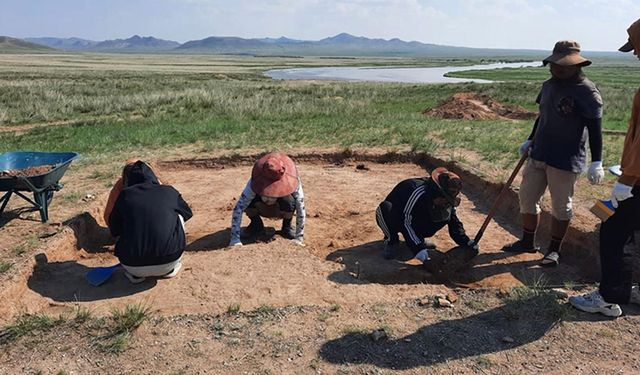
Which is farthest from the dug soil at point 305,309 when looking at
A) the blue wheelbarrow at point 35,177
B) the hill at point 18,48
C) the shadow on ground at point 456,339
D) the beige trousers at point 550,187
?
the hill at point 18,48

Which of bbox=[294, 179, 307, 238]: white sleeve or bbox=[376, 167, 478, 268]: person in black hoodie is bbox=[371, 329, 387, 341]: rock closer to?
bbox=[376, 167, 478, 268]: person in black hoodie

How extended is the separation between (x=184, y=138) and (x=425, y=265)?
7.72m

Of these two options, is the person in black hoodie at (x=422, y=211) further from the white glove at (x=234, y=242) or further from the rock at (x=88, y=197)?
the rock at (x=88, y=197)

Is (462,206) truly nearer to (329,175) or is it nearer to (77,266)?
(329,175)

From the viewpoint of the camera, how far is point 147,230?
4.46 metres

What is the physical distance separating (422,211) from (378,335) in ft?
5.37

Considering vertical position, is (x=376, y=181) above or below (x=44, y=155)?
below

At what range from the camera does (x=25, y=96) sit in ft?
72.7

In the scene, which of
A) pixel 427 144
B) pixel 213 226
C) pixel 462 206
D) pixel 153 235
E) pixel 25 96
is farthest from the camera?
pixel 25 96

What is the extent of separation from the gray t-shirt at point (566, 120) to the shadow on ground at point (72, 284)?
3.89m

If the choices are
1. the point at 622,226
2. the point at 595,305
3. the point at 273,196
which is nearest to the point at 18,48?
the point at 273,196

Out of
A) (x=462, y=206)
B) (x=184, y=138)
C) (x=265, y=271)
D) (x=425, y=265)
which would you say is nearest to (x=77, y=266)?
(x=265, y=271)

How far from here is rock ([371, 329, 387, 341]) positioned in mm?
3646

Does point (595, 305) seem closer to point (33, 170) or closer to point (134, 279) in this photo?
point (134, 279)
